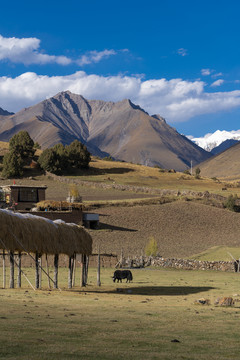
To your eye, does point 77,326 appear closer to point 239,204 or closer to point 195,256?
point 195,256

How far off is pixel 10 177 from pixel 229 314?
88312 millimetres

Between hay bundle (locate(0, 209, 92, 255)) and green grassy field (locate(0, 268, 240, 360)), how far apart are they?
3.45m

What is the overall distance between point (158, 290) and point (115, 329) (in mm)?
16085

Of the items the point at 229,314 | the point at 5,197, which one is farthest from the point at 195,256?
the point at 229,314

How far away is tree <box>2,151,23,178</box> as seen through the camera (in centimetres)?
10362

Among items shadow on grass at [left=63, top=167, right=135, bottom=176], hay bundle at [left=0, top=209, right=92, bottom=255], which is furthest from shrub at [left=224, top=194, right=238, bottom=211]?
hay bundle at [left=0, top=209, right=92, bottom=255]

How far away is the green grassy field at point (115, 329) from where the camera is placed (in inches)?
457

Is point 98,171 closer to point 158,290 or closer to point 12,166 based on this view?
point 12,166

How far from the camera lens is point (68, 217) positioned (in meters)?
68.9

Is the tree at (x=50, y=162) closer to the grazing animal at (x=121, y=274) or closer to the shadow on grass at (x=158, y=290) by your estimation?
the grazing animal at (x=121, y=274)

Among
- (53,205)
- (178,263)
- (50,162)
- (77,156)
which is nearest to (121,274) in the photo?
(178,263)

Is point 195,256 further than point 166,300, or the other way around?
point 195,256

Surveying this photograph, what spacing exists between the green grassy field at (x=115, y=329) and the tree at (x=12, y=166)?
82469 mm

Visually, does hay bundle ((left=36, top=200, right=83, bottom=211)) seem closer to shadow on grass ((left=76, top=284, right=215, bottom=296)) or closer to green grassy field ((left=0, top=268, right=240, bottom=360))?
shadow on grass ((left=76, top=284, right=215, bottom=296))
